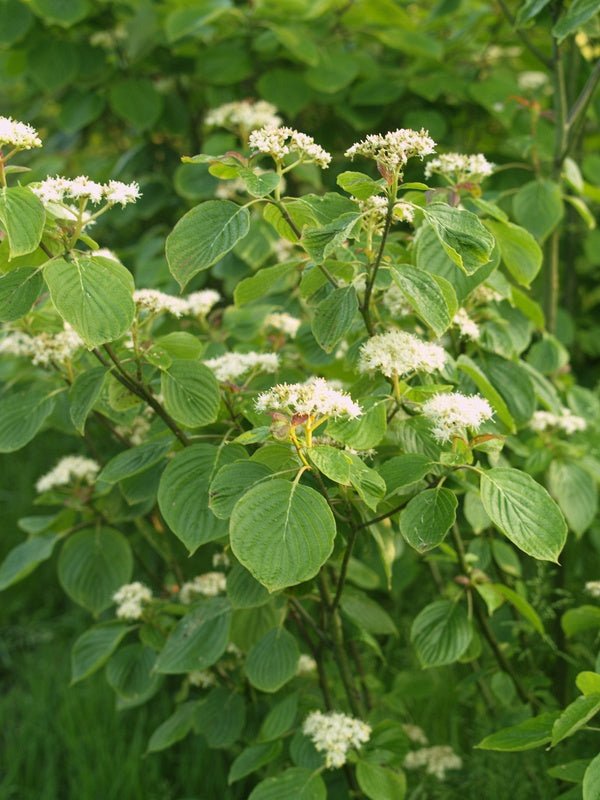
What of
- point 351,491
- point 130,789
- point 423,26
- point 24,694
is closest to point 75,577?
point 130,789

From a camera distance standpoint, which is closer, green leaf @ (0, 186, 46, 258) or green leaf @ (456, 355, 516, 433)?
green leaf @ (0, 186, 46, 258)

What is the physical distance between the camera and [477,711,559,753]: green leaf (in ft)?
4.98

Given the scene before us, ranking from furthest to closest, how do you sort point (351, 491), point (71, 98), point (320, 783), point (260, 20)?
1. point (71, 98)
2. point (260, 20)
3. point (320, 783)
4. point (351, 491)

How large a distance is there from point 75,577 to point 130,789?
1.99ft

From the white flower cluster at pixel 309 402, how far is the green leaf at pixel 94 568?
2.77 ft

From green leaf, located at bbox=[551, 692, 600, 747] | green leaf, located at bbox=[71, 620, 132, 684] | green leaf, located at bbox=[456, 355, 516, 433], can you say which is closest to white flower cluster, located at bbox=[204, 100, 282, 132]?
green leaf, located at bbox=[456, 355, 516, 433]

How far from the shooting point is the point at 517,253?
5.78ft

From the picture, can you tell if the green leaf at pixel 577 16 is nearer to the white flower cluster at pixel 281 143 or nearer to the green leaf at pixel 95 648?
the white flower cluster at pixel 281 143

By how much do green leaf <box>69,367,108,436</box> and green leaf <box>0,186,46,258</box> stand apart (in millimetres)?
335

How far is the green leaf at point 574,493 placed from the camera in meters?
2.08

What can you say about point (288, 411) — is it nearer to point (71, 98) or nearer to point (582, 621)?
point (582, 621)

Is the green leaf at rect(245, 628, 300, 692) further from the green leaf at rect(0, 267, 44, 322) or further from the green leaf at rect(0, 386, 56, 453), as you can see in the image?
the green leaf at rect(0, 267, 44, 322)

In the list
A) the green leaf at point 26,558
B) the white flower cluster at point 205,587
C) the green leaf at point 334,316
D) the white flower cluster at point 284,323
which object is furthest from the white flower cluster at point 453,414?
the green leaf at point 26,558

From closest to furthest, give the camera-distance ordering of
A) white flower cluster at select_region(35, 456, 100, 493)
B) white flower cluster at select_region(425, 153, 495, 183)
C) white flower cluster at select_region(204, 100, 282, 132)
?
white flower cluster at select_region(425, 153, 495, 183) < white flower cluster at select_region(35, 456, 100, 493) < white flower cluster at select_region(204, 100, 282, 132)
